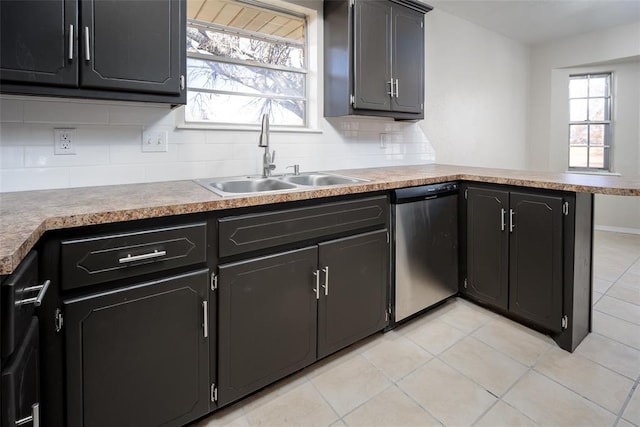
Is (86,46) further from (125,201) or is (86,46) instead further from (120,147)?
(125,201)

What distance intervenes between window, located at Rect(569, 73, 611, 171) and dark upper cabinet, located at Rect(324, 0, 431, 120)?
10.8 feet

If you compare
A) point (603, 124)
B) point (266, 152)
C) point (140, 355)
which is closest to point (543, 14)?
point (603, 124)

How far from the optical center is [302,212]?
1.60m

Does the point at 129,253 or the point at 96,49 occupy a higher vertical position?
the point at 96,49

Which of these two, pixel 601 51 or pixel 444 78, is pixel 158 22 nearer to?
pixel 444 78

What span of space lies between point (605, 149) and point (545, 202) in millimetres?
3677

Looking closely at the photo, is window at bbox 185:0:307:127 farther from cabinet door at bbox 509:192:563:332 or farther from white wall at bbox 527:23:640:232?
white wall at bbox 527:23:640:232

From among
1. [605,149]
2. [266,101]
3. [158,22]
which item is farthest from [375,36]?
[605,149]

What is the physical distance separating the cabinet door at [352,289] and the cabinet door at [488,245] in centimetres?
75

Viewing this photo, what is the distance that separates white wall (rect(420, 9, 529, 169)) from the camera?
3.47 metres

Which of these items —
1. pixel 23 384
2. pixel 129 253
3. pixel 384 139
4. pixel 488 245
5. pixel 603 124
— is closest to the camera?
pixel 23 384

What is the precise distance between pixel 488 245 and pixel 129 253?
6.80 ft

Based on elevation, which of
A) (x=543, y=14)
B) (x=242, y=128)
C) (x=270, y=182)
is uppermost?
(x=543, y=14)

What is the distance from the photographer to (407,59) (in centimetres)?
259
